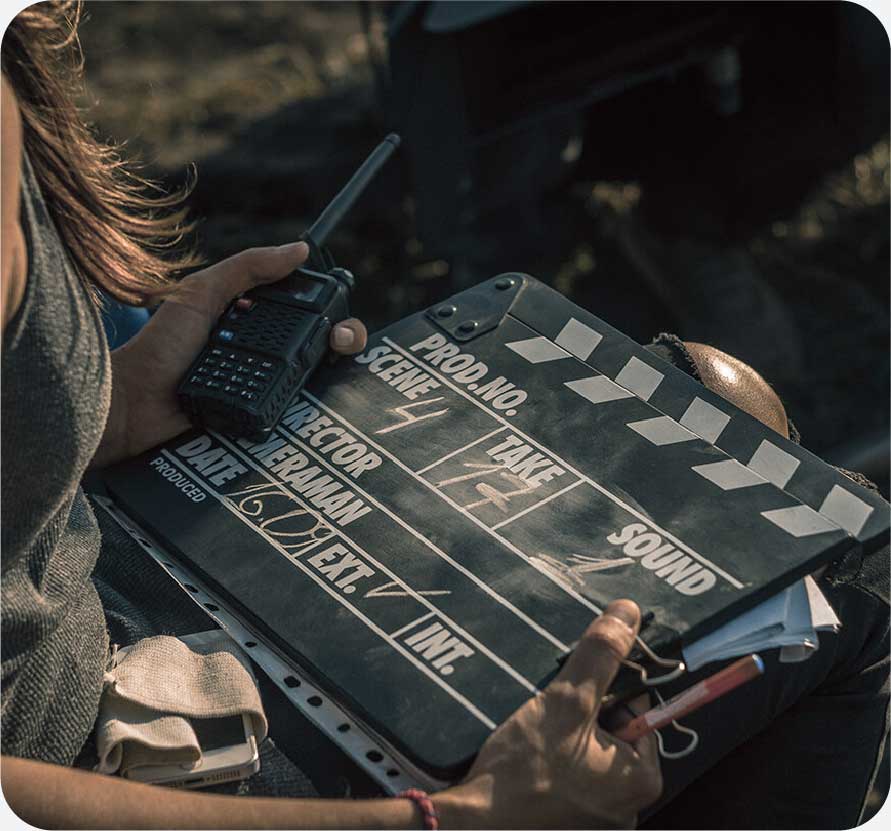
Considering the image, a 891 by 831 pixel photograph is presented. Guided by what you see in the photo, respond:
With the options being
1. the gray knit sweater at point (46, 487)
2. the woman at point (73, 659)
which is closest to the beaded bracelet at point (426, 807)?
the woman at point (73, 659)

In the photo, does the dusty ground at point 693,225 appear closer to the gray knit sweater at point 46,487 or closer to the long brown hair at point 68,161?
the long brown hair at point 68,161

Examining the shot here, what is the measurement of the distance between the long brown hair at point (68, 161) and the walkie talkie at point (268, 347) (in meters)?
0.10

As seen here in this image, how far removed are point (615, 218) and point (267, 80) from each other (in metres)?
1.33

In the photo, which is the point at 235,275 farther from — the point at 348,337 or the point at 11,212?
the point at 11,212

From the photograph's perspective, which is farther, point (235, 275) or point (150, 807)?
point (235, 275)

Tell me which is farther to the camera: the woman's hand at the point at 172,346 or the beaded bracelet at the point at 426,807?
the woman's hand at the point at 172,346

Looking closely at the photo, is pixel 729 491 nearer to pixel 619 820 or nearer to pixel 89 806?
pixel 619 820

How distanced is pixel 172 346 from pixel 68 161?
256 mm

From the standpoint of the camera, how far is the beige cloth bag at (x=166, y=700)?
957 mm

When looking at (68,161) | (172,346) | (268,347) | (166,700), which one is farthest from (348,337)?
(166,700)

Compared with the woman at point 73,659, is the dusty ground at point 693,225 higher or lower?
lower

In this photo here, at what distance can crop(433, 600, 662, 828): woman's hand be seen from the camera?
88 cm

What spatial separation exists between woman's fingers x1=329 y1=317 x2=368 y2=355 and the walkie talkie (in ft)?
0.04

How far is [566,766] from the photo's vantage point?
2.90ft
